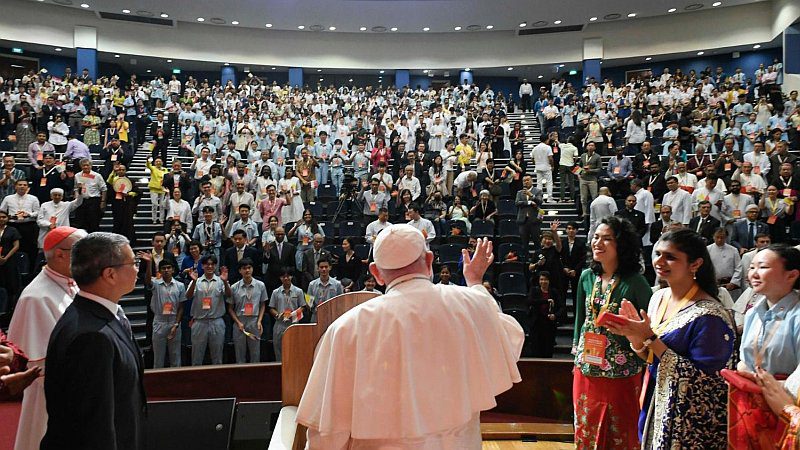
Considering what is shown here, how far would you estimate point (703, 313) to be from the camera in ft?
8.02

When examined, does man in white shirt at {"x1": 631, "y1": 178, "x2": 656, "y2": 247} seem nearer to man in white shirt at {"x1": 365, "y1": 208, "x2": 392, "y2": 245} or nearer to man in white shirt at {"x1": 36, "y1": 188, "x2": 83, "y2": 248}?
man in white shirt at {"x1": 365, "y1": 208, "x2": 392, "y2": 245}

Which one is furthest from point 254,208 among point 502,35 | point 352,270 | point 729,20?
point 729,20

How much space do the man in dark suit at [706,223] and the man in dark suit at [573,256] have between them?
5.27 feet

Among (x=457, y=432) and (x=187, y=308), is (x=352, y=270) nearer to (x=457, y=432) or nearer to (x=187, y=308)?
(x=187, y=308)

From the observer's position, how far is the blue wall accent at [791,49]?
63.2 feet

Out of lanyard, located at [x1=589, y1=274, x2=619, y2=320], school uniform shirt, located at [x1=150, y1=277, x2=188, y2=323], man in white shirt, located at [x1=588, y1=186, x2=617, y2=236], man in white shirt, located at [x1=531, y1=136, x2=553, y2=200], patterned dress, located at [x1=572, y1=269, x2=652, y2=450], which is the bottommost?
school uniform shirt, located at [x1=150, y1=277, x2=188, y2=323]

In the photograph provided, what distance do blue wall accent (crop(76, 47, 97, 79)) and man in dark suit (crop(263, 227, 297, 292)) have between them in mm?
16736

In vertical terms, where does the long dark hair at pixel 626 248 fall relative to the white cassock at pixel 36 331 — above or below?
above

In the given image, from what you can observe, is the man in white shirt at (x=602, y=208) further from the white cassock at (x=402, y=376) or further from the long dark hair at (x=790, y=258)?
the white cassock at (x=402, y=376)

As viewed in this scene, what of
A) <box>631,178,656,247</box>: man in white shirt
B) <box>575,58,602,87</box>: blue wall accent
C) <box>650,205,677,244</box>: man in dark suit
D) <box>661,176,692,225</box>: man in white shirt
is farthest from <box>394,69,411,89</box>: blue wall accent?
<box>650,205,677,244</box>: man in dark suit

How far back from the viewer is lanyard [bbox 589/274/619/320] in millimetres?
3002

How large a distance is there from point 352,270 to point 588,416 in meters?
5.92

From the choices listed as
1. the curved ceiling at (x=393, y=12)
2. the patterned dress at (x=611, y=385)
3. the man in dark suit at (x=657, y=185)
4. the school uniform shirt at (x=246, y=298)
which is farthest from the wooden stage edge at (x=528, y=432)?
the curved ceiling at (x=393, y=12)

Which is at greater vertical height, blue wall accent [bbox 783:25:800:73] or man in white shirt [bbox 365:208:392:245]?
blue wall accent [bbox 783:25:800:73]
